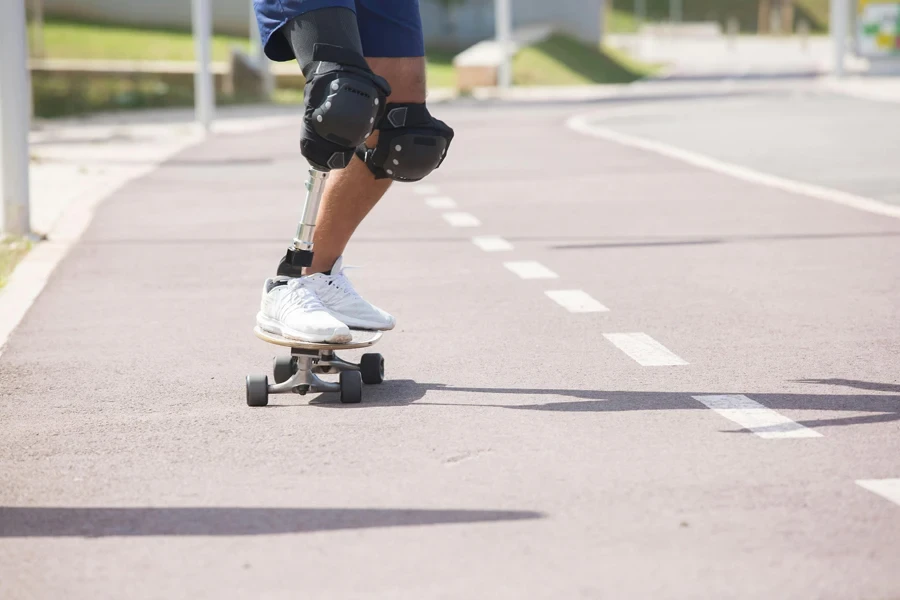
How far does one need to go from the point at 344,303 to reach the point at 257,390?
0.42m

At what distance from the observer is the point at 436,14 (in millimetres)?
65812

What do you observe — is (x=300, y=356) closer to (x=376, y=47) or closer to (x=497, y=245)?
(x=376, y=47)

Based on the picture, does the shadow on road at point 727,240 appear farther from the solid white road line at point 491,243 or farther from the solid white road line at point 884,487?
the solid white road line at point 884,487

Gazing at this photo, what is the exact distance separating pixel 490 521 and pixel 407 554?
0.93ft

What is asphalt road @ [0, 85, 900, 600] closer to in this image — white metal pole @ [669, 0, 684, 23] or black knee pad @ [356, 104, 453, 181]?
black knee pad @ [356, 104, 453, 181]

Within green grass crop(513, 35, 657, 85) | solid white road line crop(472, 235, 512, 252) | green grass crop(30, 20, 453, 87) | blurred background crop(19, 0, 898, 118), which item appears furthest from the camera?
green grass crop(30, 20, 453, 87)

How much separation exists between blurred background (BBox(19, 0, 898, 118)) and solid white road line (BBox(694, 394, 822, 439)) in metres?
24.7

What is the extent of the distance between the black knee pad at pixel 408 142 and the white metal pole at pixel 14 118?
16.6 ft

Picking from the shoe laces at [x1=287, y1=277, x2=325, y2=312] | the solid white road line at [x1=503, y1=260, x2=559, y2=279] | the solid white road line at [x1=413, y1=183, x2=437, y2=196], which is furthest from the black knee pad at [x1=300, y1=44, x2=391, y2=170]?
the solid white road line at [x1=413, y1=183, x2=437, y2=196]

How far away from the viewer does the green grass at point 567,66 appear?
46938mm

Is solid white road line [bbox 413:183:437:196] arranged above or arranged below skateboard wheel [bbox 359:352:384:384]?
below

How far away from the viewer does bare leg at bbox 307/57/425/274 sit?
513 centimetres

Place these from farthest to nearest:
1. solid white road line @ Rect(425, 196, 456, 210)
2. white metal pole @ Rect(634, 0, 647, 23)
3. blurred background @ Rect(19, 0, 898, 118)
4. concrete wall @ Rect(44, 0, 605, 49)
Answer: white metal pole @ Rect(634, 0, 647, 23) < concrete wall @ Rect(44, 0, 605, 49) < blurred background @ Rect(19, 0, 898, 118) < solid white road line @ Rect(425, 196, 456, 210)

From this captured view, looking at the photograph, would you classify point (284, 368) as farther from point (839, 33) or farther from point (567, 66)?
point (567, 66)
